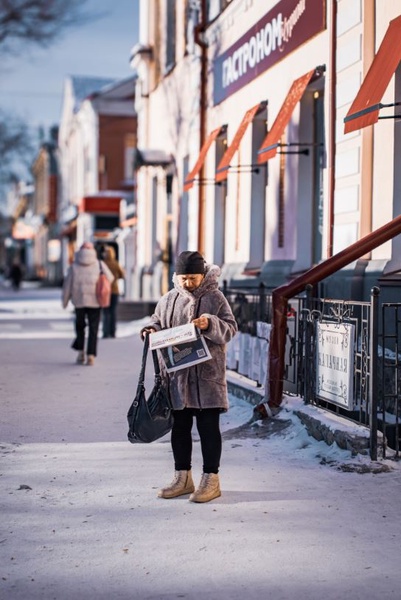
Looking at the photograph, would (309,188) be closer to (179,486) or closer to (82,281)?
(82,281)

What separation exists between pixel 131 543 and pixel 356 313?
483 cm

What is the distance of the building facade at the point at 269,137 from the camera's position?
34.0 feet

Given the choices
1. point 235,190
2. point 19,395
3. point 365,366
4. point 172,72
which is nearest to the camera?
point 365,366

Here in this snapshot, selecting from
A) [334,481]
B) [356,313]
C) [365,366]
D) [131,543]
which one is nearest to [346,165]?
[356,313]

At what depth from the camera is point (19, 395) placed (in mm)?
10656

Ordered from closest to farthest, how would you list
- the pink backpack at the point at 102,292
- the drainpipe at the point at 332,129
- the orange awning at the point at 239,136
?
the drainpipe at the point at 332,129
the pink backpack at the point at 102,292
the orange awning at the point at 239,136

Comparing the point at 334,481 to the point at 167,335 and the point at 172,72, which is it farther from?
the point at 172,72

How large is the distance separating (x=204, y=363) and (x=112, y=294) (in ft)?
38.5

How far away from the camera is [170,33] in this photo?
902 inches

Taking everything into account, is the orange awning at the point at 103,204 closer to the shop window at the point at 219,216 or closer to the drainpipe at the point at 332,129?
the shop window at the point at 219,216

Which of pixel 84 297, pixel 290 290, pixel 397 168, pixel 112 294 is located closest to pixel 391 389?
pixel 290 290

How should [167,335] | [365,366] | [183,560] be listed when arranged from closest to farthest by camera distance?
[183,560] → [167,335] → [365,366]

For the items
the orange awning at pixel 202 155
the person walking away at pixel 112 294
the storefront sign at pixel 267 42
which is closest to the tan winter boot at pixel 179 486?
the storefront sign at pixel 267 42

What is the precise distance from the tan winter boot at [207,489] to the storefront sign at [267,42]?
284 inches
